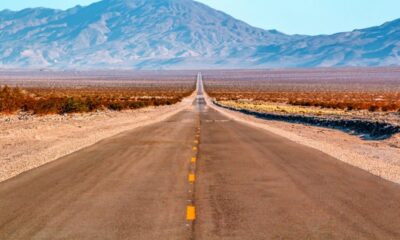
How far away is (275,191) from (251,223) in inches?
111

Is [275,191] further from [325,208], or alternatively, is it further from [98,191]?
[98,191]

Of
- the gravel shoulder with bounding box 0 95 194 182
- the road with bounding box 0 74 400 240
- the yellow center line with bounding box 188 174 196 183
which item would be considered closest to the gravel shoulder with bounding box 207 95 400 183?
the road with bounding box 0 74 400 240

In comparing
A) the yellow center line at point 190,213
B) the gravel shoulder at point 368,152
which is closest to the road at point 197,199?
the yellow center line at point 190,213

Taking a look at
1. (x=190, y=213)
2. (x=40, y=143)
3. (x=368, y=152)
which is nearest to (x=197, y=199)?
(x=190, y=213)

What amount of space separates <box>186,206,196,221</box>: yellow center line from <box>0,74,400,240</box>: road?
0.7 inches

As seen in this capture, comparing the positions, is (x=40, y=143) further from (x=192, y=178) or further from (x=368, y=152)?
(x=368, y=152)

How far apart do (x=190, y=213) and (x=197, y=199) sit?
46.4 inches

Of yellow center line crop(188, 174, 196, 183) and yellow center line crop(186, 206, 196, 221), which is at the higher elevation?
yellow center line crop(186, 206, 196, 221)

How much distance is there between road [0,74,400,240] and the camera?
8391 millimetres

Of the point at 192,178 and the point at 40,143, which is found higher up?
the point at 192,178

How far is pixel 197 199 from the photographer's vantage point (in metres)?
10.6

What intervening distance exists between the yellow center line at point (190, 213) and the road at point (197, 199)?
2 centimetres

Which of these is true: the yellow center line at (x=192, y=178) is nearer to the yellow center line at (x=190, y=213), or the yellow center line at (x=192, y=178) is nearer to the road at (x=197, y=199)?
the road at (x=197, y=199)

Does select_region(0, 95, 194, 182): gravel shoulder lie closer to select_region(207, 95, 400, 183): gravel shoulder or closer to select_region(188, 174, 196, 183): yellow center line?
select_region(188, 174, 196, 183): yellow center line
